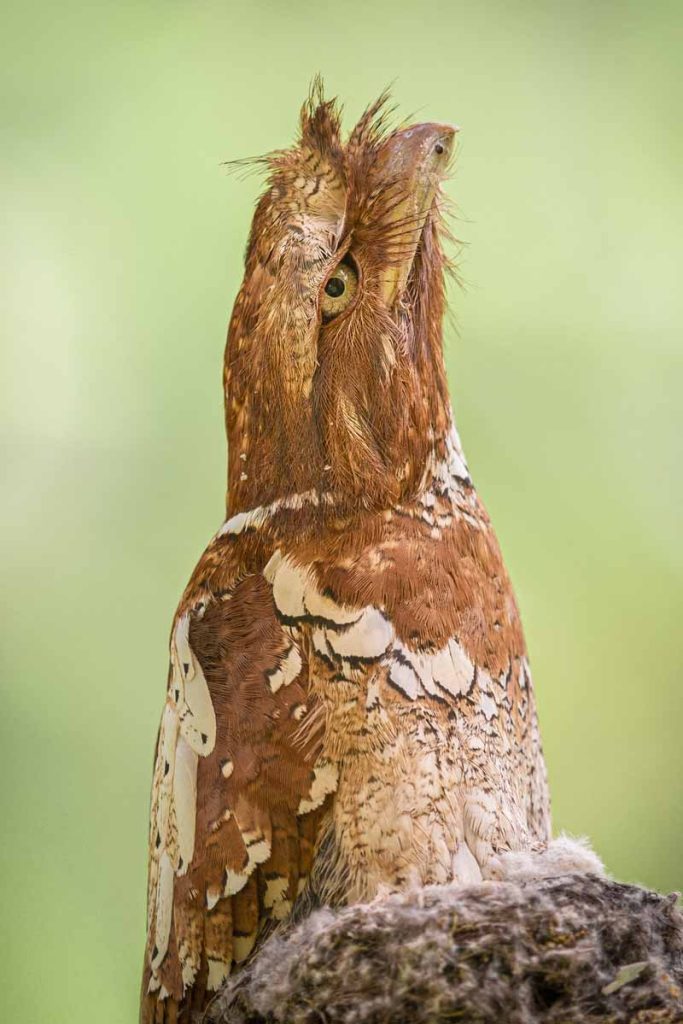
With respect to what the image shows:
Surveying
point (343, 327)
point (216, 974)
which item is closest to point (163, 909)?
point (216, 974)

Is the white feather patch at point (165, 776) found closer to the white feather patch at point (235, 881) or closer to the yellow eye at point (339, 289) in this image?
the white feather patch at point (235, 881)

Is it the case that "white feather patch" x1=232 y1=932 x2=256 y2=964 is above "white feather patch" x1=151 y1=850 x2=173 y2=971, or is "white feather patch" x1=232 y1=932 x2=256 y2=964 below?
below

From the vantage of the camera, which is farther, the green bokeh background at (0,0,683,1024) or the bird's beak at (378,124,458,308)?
the green bokeh background at (0,0,683,1024)

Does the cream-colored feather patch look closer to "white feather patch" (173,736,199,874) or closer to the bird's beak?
"white feather patch" (173,736,199,874)

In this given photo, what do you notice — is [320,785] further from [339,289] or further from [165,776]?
[339,289]

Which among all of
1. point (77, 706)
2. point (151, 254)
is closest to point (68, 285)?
point (151, 254)

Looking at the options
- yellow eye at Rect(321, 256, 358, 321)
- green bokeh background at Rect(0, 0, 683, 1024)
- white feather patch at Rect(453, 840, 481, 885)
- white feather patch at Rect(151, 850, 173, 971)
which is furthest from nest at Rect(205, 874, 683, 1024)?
yellow eye at Rect(321, 256, 358, 321)

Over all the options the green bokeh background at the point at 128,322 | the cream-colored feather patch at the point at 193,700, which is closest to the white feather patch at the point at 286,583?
the cream-colored feather patch at the point at 193,700

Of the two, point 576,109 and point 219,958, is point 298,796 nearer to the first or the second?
point 219,958
